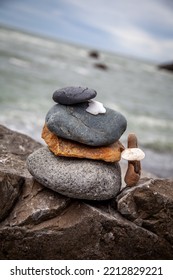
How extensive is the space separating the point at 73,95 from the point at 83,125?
37cm

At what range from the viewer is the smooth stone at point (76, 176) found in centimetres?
370

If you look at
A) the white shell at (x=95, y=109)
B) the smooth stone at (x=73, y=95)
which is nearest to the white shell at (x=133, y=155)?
the white shell at (x=95, y=109)

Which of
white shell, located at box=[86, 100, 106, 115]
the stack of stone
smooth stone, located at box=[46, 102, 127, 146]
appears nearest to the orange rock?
the stack of stone

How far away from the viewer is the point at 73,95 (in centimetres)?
386

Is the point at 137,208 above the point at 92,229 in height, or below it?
above

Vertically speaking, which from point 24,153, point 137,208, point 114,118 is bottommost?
point 24,153

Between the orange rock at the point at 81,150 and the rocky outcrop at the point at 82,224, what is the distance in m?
0.48

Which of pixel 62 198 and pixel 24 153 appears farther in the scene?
pixel 24 153
